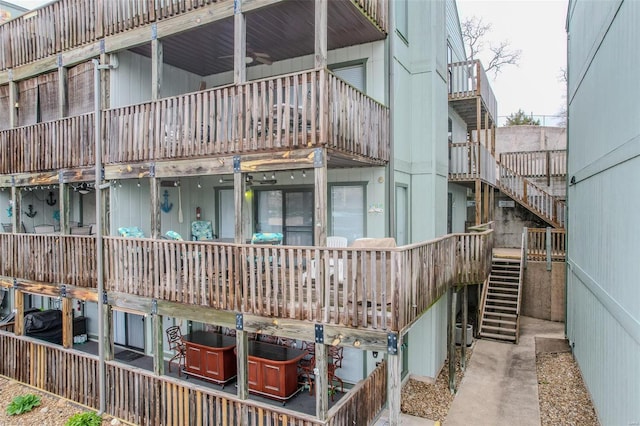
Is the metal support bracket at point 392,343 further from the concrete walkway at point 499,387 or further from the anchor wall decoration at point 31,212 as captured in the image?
the anchor wall decoration at point 31,212

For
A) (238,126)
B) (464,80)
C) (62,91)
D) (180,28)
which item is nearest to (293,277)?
(238,126)

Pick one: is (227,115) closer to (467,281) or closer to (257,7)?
(257,7)

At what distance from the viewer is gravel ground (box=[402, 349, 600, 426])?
27.9 ft

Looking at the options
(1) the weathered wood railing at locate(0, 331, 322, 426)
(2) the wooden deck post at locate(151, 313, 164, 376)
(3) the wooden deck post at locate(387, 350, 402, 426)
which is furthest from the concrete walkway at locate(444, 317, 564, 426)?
(2) the wooden deck post at locate(151, 313, 164, 376)

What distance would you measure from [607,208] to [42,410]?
13031 millimetres

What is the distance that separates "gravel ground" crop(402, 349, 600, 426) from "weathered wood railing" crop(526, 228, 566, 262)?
5.21 metres

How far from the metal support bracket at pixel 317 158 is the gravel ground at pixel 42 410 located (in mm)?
7100

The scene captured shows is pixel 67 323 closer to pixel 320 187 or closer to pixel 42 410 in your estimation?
pixel 42 410

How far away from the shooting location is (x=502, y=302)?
47.1 feet

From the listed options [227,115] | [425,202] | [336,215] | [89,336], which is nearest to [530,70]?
[425,202]

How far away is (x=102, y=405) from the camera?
8852 mm

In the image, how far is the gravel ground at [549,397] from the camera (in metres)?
8.52

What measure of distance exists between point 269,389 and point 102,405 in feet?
12.5

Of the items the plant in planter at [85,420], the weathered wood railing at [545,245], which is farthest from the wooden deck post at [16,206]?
the weathered wood railing at [545,245]
